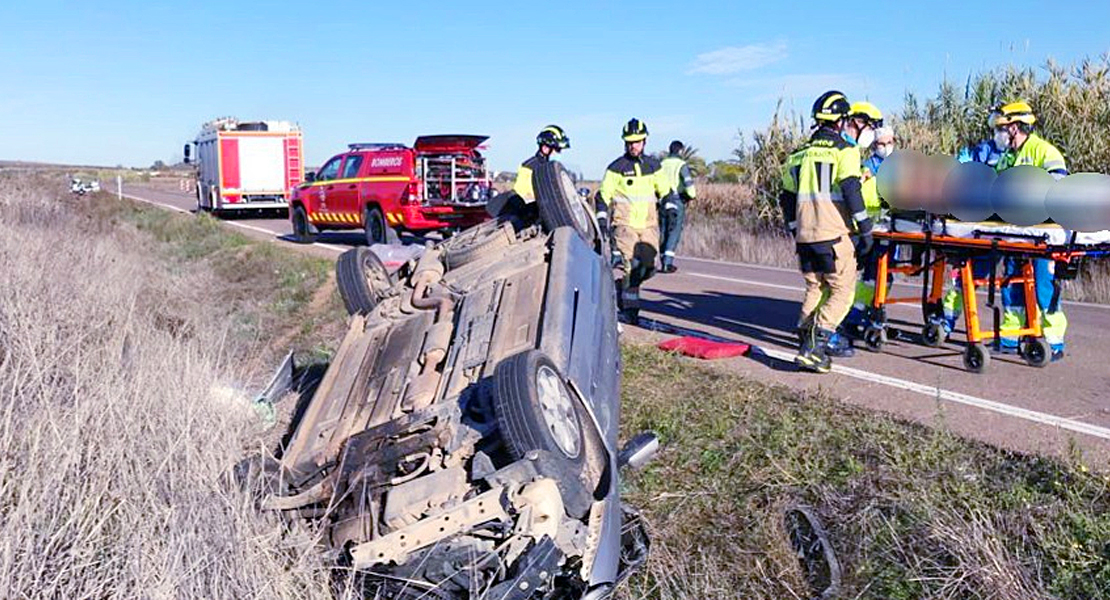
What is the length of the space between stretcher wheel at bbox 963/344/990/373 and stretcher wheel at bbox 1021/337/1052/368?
35 cm

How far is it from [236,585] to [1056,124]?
12375 millimetres

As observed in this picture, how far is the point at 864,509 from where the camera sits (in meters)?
4.14

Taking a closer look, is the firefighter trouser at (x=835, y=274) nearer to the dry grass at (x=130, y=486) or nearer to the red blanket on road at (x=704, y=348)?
the red blanket on road at (x=704, y=348)

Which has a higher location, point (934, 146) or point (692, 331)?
point (934, 146)

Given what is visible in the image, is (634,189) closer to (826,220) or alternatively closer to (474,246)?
(826,220)

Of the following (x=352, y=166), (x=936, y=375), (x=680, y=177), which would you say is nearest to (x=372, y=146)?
(x=352, y=166)

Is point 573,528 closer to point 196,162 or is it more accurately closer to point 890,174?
point 890,174

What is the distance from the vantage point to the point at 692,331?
845cm

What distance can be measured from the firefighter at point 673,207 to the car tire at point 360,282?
3548 mm

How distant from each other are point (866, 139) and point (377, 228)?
10276mm

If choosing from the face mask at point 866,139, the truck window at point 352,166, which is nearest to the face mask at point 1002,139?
the face mask at point 866,139

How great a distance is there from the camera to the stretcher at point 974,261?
655 cm

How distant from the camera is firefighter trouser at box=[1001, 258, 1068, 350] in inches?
275

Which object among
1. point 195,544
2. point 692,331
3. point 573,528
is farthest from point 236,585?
point 692,331
